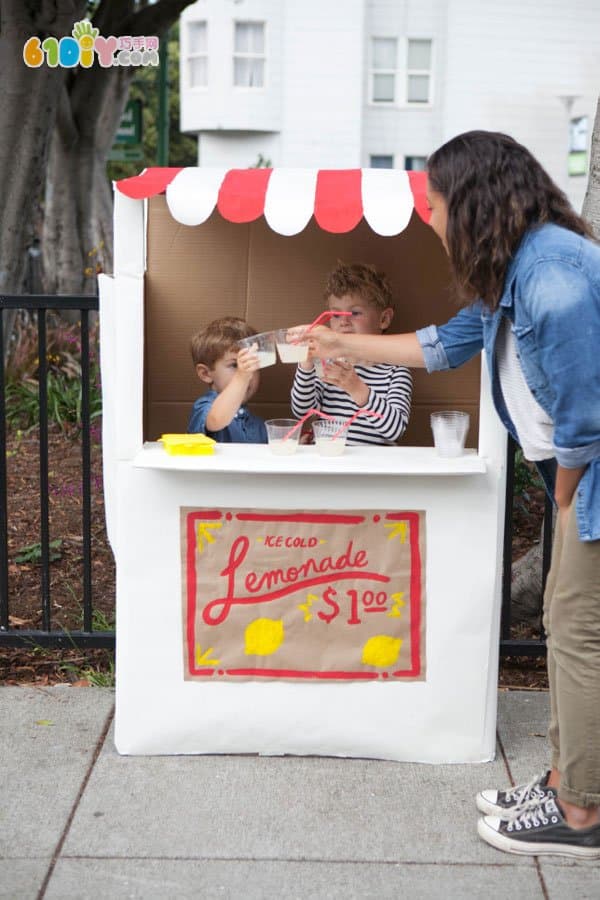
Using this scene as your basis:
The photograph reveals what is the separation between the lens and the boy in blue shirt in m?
3.62

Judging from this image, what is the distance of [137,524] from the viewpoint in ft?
10.7

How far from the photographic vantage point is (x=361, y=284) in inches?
145

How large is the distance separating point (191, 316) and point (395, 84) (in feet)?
77.5

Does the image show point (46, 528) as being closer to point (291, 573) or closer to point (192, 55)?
point (291, 573)

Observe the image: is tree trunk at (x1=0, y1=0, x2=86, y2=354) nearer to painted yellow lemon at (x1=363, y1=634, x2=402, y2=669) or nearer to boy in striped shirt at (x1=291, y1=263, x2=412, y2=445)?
boy in striped shirt at (x1=291, y1=263, x2=412, y2=445)

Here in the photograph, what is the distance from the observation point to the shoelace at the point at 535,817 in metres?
2.92

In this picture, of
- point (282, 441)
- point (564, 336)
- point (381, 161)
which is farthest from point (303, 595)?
point (381, 161)

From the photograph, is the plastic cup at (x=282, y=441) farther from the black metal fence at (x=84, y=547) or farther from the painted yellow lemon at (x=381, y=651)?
→ the black metal fence at (x=84, y=547)

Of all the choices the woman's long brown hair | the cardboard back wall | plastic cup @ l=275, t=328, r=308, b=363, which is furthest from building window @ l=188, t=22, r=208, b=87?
the woman's long brown hair

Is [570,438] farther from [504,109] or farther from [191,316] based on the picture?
[504,109]

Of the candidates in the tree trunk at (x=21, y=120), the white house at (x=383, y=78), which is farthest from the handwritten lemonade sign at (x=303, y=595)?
the white house at (x=383, y=78)

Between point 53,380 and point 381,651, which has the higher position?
point 53,380

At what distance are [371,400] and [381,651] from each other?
32.3 inches

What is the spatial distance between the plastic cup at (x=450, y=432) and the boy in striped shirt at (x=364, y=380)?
37cm
